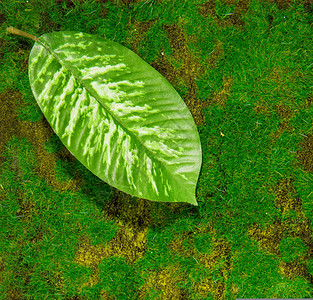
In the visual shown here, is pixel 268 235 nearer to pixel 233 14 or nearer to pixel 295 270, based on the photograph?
pixel 295 270

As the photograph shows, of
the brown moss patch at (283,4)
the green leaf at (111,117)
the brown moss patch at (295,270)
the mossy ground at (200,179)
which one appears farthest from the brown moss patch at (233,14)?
the brown moss patch at (295,270)

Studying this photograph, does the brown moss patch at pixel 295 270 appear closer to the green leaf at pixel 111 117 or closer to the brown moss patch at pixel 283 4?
the green leaf at pixel 111 117

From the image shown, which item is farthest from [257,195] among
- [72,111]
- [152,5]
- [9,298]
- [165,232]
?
[9,298]

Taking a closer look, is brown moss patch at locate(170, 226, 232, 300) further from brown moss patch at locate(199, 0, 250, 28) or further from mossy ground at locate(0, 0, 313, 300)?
brown moss patch at locate(199, 0, 250, 28)

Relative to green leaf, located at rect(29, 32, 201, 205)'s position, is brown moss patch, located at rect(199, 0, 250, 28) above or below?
above

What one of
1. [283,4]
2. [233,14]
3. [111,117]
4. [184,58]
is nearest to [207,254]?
[111,117]

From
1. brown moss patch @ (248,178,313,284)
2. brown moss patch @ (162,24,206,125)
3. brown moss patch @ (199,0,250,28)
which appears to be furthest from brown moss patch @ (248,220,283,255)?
brown moss patch @ (199,0,250,28)
